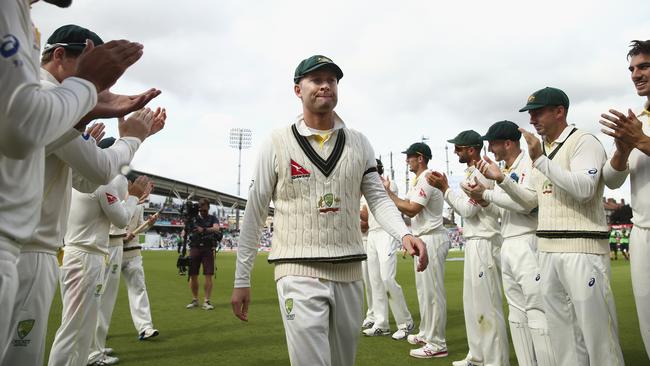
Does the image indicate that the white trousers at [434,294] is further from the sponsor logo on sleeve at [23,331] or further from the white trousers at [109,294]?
the sponsor logo on sleeve at [23,331]

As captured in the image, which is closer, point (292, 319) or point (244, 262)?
point (292, 319)

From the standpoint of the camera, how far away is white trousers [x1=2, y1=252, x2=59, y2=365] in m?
2.51

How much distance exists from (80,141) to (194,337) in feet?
18.6

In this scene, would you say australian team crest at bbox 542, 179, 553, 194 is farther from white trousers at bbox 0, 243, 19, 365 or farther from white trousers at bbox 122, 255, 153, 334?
white trousers at bbox 122, 255, 153, 334

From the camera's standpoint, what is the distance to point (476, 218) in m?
6.11

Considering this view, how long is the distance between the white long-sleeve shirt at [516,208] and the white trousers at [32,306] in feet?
14.0

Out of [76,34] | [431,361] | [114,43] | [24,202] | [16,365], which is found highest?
[76,34]

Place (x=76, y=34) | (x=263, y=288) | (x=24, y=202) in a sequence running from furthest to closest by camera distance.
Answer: (x=263, y=288)
(x=76, y=34)
(x=24, y=202)

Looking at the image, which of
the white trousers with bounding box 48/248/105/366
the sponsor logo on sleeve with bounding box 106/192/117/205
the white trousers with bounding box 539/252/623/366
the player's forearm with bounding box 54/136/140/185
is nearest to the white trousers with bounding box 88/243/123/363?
the white trousers with bounding box 48/248/105/366

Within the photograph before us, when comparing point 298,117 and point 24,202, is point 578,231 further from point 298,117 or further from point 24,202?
point 24,202

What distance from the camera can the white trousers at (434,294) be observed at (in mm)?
6462

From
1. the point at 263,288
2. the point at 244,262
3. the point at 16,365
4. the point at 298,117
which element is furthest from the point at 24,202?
the point at 263,288

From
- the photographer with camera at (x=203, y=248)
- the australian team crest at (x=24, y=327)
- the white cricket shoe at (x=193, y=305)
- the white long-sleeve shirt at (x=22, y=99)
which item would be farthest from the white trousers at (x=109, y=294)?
the white long-sleeve shirt at (x=22, y=99)

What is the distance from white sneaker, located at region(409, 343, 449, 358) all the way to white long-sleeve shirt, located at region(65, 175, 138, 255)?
409cm
